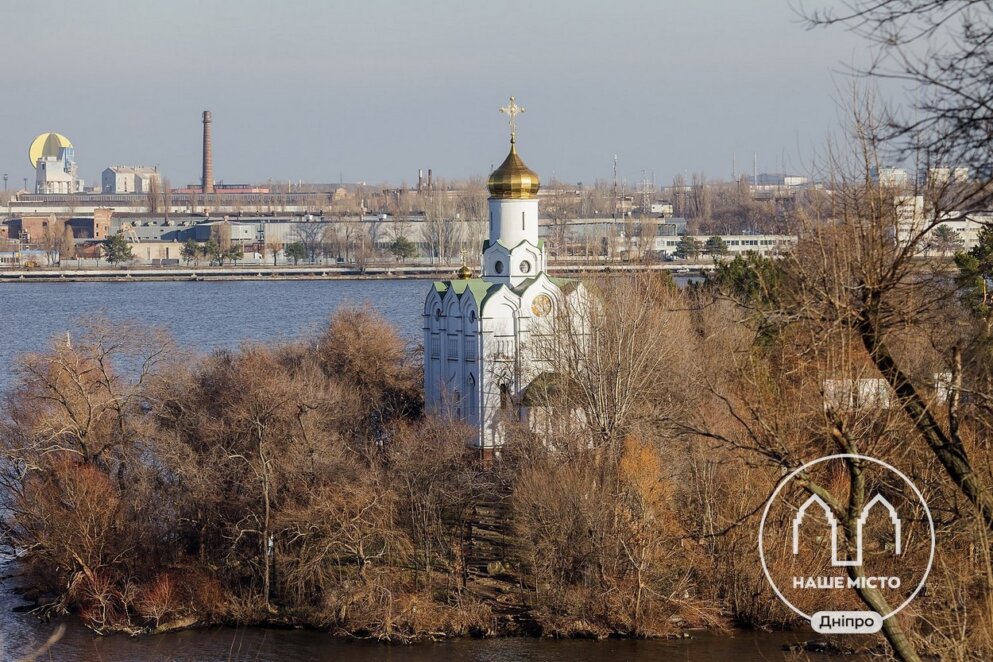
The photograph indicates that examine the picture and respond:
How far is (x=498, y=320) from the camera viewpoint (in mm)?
16703

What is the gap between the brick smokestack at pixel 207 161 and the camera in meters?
90.9

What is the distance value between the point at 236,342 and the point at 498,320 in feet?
52.0

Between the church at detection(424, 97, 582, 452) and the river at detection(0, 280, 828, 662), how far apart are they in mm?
4082

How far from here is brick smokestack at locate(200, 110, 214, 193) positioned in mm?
90875

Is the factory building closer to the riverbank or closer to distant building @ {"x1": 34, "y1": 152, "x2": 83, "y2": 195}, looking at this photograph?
distant building @ {"x1": 34, "y1": 152, "x2": 83, "y2": 195}

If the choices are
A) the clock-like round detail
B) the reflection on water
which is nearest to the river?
the reflection on water

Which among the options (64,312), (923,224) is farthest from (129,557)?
(64,312)

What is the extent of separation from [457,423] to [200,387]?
9.05 feet

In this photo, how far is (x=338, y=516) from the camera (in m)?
13.1

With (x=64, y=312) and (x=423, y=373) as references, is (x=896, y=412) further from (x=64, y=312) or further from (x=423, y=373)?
(x=64, y=312)

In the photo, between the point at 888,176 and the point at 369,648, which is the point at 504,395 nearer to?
the point at 369,648

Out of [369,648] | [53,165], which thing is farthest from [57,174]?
[369,648]

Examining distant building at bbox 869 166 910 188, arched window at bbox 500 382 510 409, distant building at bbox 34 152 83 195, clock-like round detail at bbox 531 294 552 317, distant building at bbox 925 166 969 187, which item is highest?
distant building at bbox 34 152 83 195

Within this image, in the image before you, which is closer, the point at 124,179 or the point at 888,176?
the point at 888,176
